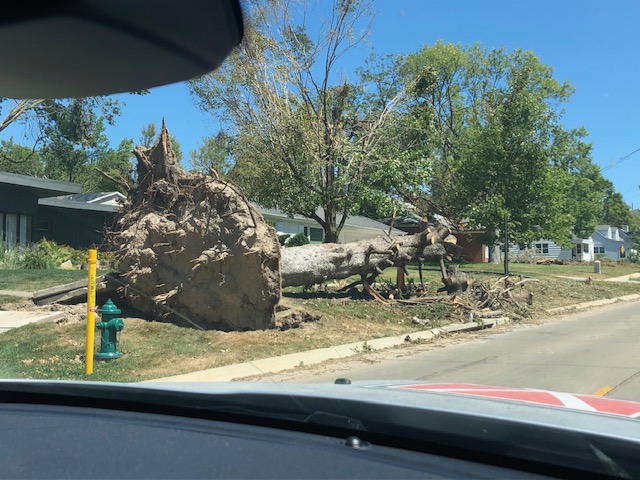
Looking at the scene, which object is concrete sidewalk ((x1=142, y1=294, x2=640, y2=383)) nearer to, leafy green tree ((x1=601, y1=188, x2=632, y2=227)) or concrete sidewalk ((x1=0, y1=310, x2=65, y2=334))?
concrete sidewalk ((x1=0, y1=310, x2=65, y2=334))

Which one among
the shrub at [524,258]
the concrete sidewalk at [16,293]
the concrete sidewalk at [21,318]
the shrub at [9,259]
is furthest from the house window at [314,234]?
the concrete sidewalk at [21,318]

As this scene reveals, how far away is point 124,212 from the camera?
13102mm

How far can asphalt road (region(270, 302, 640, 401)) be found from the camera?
8531 millimetres

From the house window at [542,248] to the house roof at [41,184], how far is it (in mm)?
51755

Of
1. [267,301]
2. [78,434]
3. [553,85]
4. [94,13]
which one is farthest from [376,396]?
[553,85]

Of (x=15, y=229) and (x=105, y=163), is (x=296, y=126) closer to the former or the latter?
(x=15, y=229)

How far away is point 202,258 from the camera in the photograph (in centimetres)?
1188

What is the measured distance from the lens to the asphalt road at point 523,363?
8.53 m

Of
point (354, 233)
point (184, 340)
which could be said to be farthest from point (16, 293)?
point (354, 233)

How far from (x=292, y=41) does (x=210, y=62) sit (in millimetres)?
17470

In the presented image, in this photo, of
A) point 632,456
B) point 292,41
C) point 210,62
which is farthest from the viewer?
point 292,41

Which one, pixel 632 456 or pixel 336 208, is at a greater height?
pixel 336 208

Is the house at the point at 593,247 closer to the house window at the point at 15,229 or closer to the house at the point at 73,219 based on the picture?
the house at the point at 73,219

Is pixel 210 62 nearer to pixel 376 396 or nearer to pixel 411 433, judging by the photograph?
pixel 376 396
